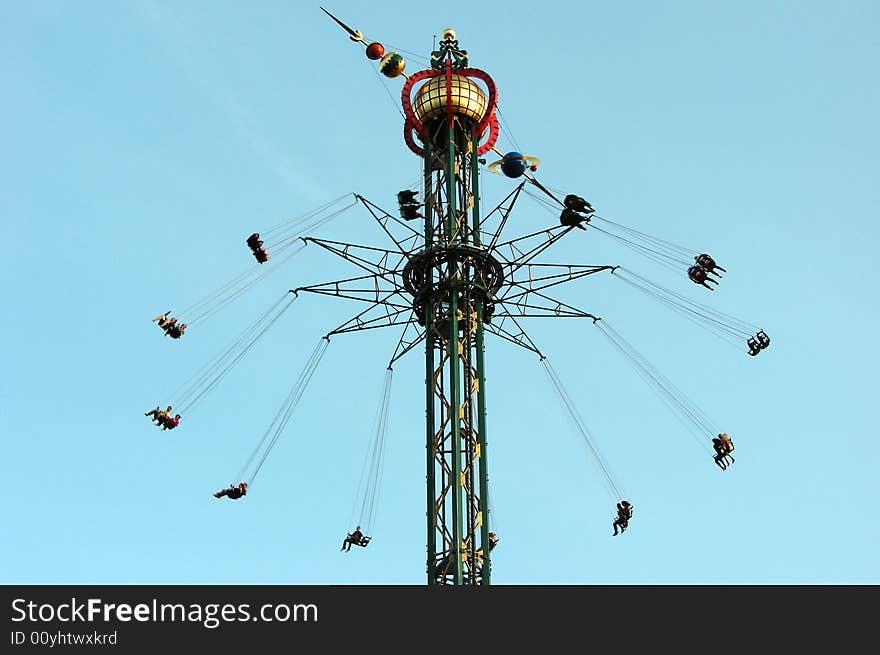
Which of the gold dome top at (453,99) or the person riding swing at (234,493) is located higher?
the gold dome top at (453,99)

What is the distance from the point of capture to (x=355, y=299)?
51156 millimetres

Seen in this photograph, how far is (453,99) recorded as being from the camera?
53906 mm

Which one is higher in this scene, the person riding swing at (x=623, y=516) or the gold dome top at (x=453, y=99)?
the gold dome top at (x=453, y=99)

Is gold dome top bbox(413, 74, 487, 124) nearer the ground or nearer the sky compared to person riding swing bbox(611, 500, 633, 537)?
nearer the sky

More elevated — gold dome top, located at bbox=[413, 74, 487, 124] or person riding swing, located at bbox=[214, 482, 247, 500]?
gold dome top, located at bbox=[413, 74, 487, 124]

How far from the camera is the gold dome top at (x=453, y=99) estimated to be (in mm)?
54000

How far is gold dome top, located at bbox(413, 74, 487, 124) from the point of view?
54000 mm

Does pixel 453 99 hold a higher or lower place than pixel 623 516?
higher
